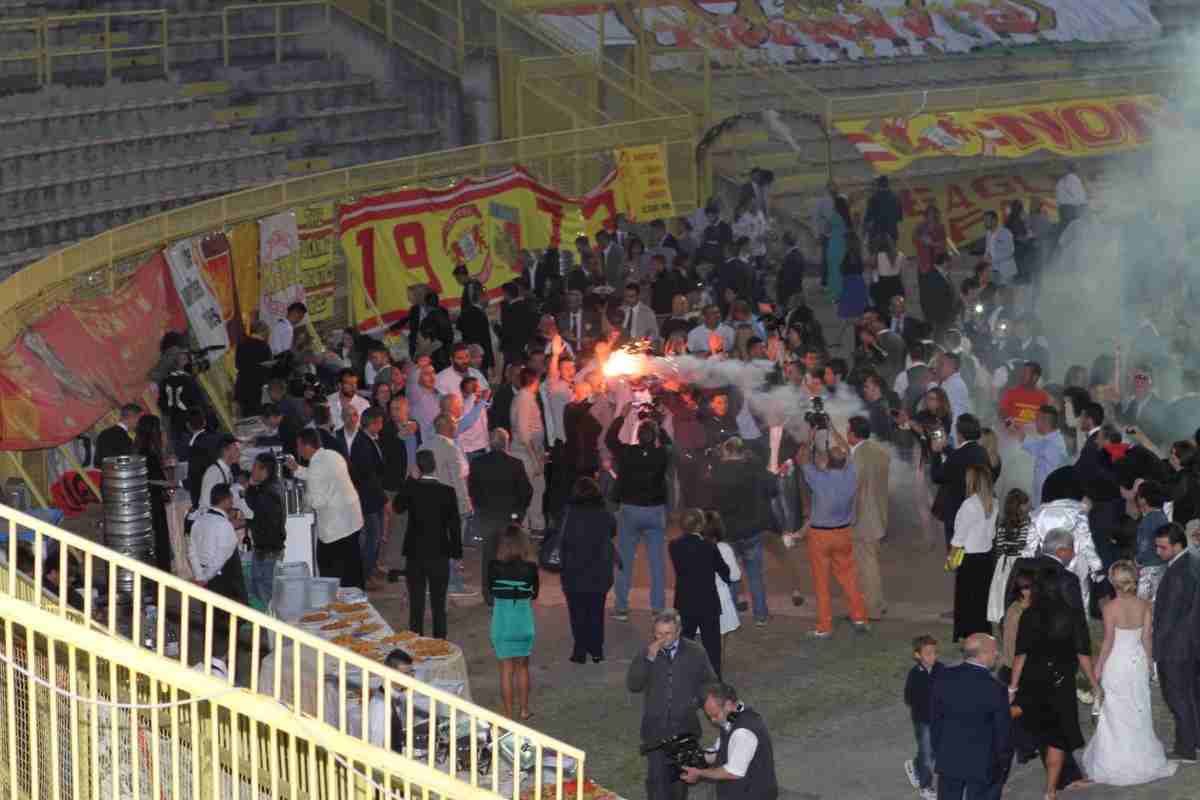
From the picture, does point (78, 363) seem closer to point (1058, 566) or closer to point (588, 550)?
point (588, 550)

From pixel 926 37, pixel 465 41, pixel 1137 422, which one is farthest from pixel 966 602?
pixel 926 37

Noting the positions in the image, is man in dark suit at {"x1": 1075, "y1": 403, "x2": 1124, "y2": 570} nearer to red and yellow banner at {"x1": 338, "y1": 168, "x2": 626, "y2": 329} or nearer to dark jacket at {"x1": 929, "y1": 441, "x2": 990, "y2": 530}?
dark jacket at {"x1": 929, "y1": 441, "x2": 990, "y2": 530}

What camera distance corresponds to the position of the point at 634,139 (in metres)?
27.2

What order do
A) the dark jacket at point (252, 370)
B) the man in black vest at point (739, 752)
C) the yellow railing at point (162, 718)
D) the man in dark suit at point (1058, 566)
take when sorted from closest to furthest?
the yellow railing at point (162, 718)
the man in black vest at point (739, 752)
the man in dark suit at point (1058, 566)
the dark jacket at point (252, 370)

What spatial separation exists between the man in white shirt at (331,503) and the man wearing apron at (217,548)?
3.87 ft

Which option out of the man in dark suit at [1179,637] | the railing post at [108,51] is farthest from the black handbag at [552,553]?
the railing post at [108,51]

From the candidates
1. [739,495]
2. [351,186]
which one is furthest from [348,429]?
[351,186]

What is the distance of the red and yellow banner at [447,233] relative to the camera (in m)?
22.4

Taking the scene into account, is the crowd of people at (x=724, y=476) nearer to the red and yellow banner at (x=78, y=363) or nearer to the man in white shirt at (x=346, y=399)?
the man in white shirt at (x=346, y=399)

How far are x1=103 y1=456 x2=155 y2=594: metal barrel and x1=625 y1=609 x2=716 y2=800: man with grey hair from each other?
3.26 metres

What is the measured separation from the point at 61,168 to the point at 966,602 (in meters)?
13.0

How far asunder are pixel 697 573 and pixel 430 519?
84.3 inches

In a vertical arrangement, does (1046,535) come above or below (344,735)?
below

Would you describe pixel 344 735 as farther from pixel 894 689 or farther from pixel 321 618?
pixel 894 689
